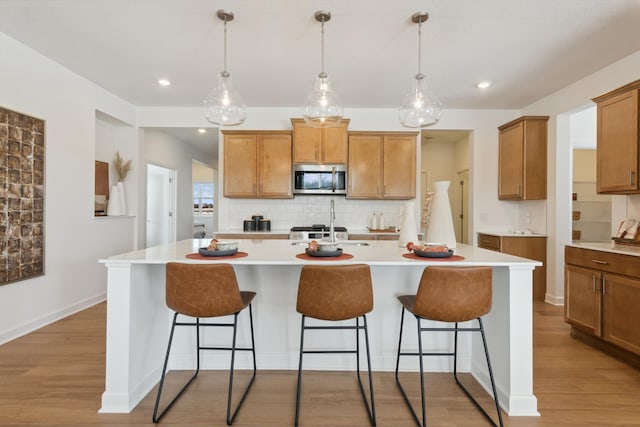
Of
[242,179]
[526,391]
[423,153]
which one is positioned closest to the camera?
[526,391]

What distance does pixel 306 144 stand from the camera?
4.57m

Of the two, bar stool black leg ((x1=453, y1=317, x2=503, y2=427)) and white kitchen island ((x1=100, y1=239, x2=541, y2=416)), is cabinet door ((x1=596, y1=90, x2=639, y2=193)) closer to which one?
white kitchen island ((x1=100, y1=239, x2=541, y2=416))

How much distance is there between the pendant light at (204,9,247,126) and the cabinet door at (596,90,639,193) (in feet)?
10.7

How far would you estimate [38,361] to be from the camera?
8.39 feet

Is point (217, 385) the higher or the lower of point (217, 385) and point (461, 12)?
the lower

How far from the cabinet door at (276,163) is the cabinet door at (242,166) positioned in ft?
0.38

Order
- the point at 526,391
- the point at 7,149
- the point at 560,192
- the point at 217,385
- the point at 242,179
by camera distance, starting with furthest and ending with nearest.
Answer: the point at 242,179 < the point at 560,192 < the point at 7,149 < the point at 217,385 < the point at 526,391

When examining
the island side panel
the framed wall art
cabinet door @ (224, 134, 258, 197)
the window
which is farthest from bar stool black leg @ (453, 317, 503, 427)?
the window

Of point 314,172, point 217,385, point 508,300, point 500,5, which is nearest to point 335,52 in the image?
point 500,5

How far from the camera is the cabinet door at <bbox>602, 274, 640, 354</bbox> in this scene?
2471 mm

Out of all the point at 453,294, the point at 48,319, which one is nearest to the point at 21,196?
the point at 48,319

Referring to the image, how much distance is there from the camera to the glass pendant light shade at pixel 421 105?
8.42 ft

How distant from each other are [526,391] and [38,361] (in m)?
3.46

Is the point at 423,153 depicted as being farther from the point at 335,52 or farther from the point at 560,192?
the point at 335,52
